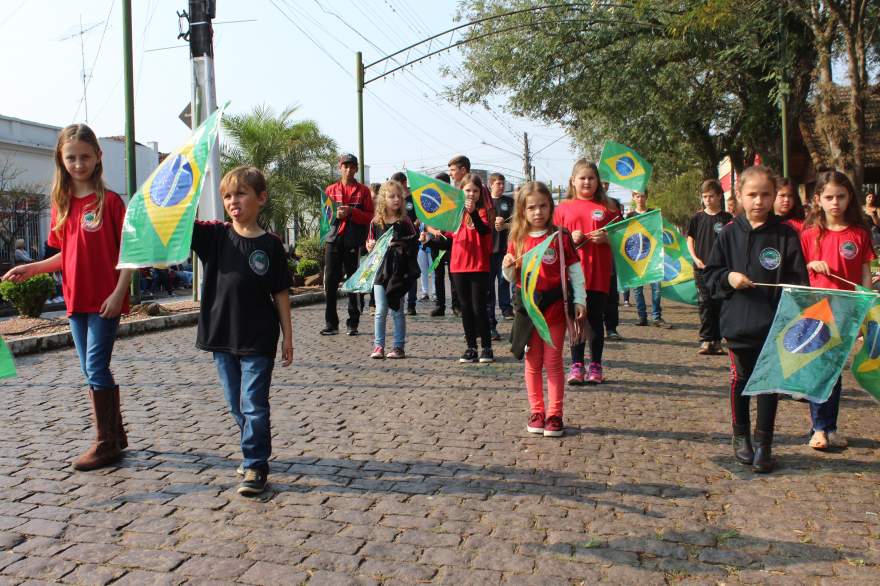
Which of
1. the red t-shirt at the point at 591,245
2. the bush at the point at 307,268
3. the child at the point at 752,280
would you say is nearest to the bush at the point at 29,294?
the bush at the point at 307,268

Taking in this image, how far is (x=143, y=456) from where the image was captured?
16.0ft

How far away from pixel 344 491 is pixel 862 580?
2.33m

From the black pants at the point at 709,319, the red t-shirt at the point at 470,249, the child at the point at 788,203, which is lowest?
the black pants at the point at 709,319

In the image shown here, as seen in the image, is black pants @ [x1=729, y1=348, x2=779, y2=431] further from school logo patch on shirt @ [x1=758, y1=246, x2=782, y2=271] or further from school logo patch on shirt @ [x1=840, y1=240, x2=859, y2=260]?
school logo patch on shirt @ [x1=840, y1=240, x2=859, y2=260]

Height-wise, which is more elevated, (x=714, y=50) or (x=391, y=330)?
(x=714, y=50)

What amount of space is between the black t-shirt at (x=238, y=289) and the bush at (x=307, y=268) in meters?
15.1

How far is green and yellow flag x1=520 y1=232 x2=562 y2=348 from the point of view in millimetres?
5152

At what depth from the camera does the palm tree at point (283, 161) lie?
87.1 ft

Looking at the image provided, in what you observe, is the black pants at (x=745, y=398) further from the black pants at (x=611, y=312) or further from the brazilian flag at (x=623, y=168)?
the black pants at (x=611, y=312)

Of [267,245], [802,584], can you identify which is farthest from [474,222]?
[802,584]

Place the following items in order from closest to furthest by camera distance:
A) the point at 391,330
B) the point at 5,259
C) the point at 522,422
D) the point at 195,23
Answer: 1. the point at 522,422
2. the point at 391,330
3. the point at 195,23
4. the point at 5,259

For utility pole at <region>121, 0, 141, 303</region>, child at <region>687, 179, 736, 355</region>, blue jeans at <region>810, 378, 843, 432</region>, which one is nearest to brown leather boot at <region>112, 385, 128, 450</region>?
blue jeans at <region>810, 378, 843, 432</region>

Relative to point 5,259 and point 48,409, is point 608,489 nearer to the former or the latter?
point 48,409

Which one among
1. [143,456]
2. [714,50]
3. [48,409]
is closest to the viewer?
[143,456]
